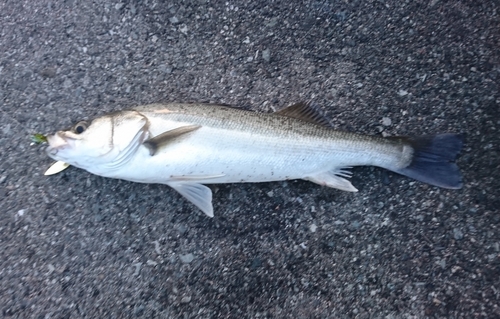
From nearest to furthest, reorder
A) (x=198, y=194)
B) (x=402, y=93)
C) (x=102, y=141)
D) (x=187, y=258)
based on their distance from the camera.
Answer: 1. (x=102, y=141)
2. (x=198, y=194)
3. (x=187, y=258)
4. (x=402, y=93)

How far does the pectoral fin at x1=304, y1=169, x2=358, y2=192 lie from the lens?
2.62 m

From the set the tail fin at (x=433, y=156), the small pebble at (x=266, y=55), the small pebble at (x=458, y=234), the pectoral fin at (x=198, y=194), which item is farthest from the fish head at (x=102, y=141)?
the small pebble at (x=458, y=234)

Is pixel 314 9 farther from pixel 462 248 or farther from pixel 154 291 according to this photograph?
pixel 154 291

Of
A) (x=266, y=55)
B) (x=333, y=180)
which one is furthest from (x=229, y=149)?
(x=266, y=55)

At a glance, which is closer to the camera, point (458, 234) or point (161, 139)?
point (161, 139)

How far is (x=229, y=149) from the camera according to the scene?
2.47 meters

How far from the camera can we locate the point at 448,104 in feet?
9.40

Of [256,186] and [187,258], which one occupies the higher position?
[256,186]

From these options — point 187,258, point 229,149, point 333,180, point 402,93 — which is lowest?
point 187,258

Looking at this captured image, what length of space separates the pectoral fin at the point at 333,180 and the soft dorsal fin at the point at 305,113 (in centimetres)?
31

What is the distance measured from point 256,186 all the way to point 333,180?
18.5 inches

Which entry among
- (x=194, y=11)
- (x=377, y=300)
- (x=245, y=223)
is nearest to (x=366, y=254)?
(x=377, y=300)

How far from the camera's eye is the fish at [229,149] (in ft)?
8.00

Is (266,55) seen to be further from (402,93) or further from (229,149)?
(402,93)
